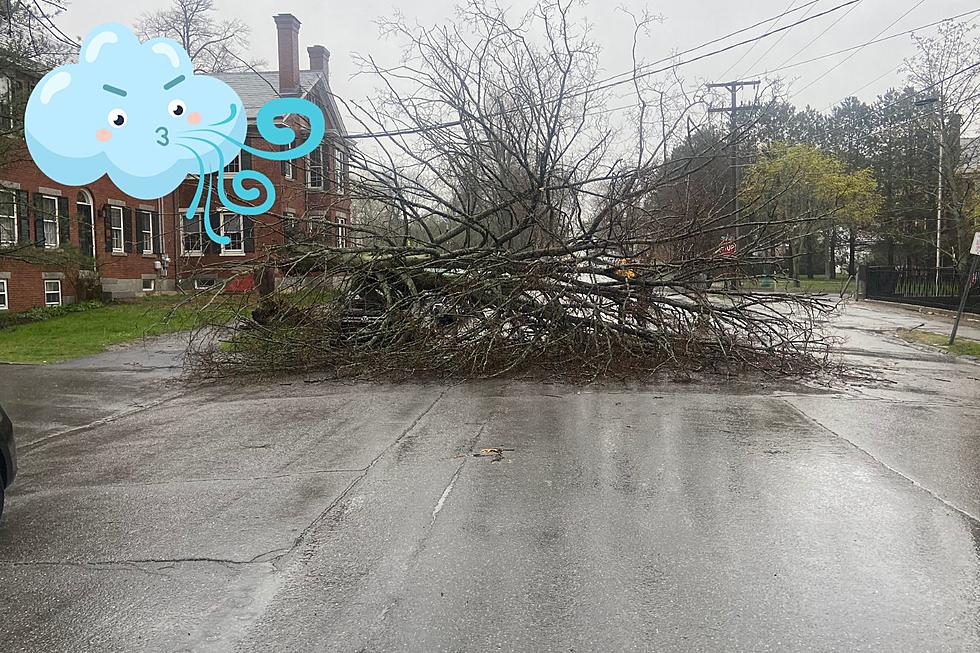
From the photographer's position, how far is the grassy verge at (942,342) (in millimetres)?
16109

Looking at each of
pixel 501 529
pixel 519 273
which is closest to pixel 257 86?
pixel 519 273

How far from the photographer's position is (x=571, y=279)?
12289 mm

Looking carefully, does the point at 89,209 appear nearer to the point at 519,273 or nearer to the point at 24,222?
the point at 24,222

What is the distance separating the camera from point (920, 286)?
3125 cm

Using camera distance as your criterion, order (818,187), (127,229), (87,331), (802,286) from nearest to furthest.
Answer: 1. (87,331)
2. (127,229)
3. (818,187)
4. (802,286)

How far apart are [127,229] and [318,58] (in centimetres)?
1171

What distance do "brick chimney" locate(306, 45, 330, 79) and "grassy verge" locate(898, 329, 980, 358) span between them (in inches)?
1000

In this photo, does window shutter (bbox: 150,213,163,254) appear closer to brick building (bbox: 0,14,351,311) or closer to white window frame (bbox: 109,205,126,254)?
brick building (bbox: 0,14,351,311)

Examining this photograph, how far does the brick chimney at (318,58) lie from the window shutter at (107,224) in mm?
11558

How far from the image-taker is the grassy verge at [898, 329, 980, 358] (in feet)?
52.9

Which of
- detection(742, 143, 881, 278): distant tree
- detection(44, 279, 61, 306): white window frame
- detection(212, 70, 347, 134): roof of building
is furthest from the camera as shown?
detection(742, 143, 881, 278): distant tree

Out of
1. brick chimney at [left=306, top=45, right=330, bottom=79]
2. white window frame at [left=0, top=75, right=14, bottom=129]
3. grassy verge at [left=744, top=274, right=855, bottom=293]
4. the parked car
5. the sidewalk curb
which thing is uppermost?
brick chimney at [left=306, top=45, right=330, bottom=79]

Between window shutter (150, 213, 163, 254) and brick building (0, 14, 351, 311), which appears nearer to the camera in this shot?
brick building (0, 14, 351, 311)

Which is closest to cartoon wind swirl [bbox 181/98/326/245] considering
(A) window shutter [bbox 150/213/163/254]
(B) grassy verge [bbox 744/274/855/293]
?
(B) grassy verge [bbox 744/274/855/293]
